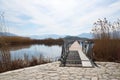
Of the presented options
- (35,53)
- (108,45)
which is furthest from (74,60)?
(35,53)

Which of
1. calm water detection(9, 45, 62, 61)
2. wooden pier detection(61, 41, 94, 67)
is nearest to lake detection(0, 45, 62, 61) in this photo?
calm water detection(9, 45, 62, 61)

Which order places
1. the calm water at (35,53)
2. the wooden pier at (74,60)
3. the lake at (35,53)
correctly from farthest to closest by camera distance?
the calm water at (35,53) → the lake at (35,53) → the wooden pier at (74,60)

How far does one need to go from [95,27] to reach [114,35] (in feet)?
5.33

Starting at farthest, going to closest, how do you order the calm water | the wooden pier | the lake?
the calm water → the lake → the wooden pier

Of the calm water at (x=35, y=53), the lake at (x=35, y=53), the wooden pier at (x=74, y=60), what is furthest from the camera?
the calm water at (x=35, y=53)

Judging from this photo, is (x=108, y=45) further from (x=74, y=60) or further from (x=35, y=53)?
(x=35, y=53)

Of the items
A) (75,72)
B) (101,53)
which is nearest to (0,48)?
(75,72)

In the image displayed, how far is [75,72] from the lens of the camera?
194 inches

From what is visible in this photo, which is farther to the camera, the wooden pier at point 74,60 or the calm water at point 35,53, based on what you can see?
the calm water at point 35,53

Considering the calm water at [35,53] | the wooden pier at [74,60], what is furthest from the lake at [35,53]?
the wooden pier at [74,60]

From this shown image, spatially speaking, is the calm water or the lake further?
the calm water

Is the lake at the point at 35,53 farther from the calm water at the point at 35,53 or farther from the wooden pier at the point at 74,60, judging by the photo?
the wooden pier at the point at 74,60

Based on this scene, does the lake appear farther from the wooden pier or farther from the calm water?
the wooden pier

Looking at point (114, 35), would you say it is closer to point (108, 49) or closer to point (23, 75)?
point (108, 49)
